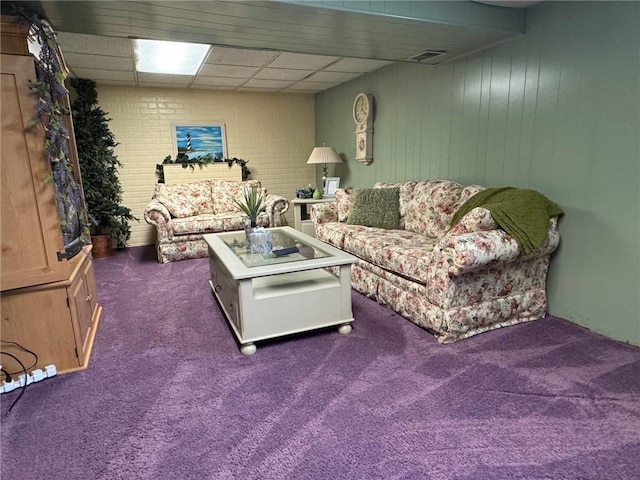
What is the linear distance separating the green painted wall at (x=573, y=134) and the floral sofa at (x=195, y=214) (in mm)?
2537

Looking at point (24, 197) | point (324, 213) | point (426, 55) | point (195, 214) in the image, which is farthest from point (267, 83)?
point (24, 197)

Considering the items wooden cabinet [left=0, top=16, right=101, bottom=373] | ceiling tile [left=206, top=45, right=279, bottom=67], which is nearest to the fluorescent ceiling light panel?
ceiling tile [left=206, top=45, right=279, bottom=67]

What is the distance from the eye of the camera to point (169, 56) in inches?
147

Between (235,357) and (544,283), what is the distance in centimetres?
214

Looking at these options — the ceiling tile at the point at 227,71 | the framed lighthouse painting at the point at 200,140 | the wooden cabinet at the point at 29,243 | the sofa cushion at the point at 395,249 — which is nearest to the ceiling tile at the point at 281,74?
the ceiling tile at the point at 227,71

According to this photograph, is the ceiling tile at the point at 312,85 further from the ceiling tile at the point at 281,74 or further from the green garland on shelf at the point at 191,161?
the green garland on shelf at the point at 191,161

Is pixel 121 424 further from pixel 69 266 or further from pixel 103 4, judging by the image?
pixel 103 4

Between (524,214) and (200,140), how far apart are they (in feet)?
14.6

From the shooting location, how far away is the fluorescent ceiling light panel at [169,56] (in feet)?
11.2

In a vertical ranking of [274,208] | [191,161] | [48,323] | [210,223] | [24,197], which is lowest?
[48,323]

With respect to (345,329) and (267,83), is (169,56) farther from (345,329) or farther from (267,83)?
(345,329)

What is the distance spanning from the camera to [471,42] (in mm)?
2869

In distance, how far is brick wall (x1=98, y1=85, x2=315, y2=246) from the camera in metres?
5.08

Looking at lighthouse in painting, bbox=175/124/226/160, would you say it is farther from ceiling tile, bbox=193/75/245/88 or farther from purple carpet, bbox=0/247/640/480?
purple carpet, bbox=0/247/640/480
